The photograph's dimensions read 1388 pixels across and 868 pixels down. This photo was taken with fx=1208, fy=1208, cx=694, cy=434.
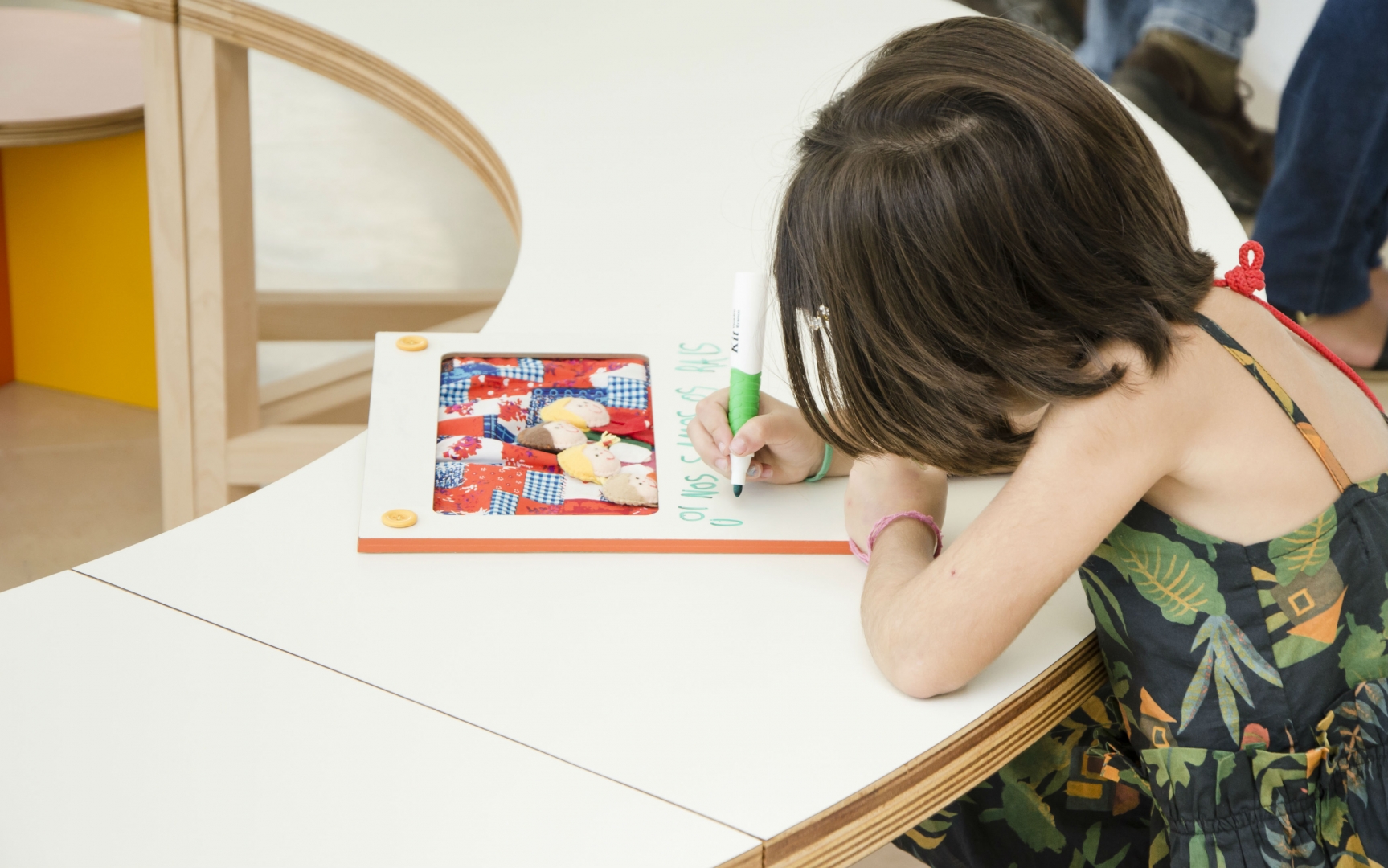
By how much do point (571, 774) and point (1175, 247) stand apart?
0.49 m

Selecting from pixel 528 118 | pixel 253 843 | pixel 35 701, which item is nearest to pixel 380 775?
pixel 253 843

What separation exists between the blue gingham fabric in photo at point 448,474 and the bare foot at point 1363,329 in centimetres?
233

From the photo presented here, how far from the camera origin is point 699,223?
1240mm

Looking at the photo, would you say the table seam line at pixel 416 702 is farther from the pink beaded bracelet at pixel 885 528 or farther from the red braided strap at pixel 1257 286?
the red braided strap at pixel 1257 286

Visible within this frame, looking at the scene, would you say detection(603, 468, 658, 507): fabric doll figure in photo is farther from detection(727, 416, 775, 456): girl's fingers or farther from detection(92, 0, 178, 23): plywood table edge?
detection(92, 0, 178, 23): plywood table edge

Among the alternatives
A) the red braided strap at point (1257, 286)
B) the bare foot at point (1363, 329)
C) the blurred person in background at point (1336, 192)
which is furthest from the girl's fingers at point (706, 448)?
the bare foot at point (1363, 329)

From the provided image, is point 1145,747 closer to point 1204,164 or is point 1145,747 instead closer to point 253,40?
point 253,40

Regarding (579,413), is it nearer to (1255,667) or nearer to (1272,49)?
(1255,667)

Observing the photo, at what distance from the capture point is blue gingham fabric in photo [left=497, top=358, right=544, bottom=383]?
0.97 metres

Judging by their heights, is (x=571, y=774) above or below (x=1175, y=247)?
below

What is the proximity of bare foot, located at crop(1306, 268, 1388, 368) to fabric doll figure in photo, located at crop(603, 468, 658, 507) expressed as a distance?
7.37 feet

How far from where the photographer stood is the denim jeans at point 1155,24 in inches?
120

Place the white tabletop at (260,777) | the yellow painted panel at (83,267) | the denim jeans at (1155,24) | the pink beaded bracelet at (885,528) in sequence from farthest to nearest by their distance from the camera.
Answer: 1. the denim jeans at (1155,24)
2. the yellow painted panel at (83,267)
3. the pink beaded bracelet at (885,528)
4. the white tabletop at (260,777)

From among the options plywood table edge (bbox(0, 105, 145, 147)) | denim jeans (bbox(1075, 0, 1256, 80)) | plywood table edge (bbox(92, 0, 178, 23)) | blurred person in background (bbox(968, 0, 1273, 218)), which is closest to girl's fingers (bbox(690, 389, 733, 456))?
plywood table edge (bbox(92, 0, 178, 23))
